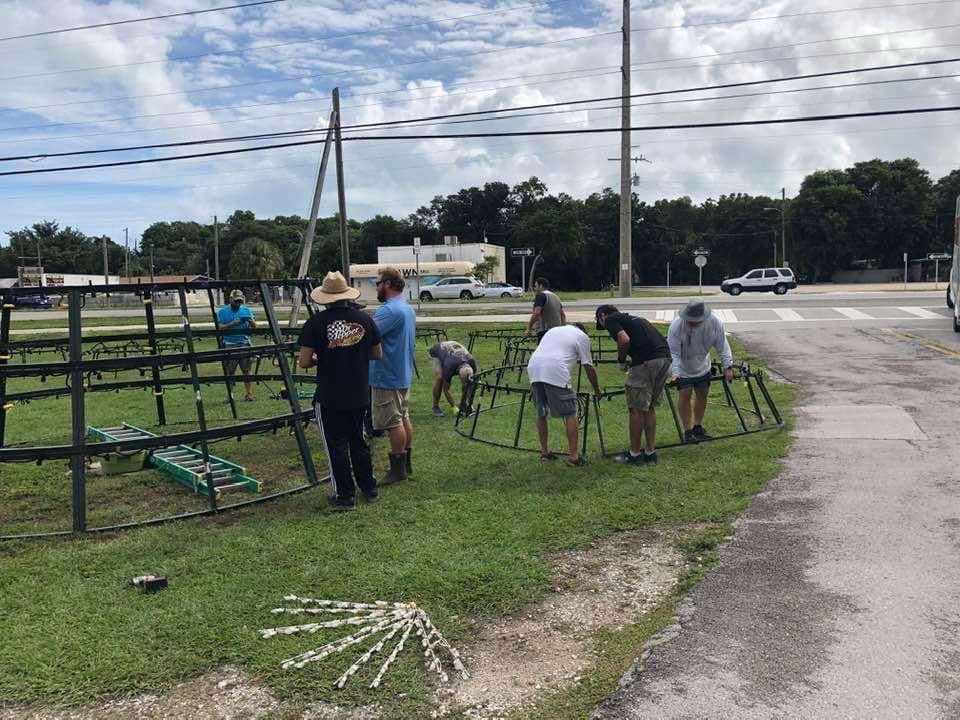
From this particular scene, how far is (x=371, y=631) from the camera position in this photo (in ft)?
13.1

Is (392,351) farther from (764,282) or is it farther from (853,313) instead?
(764,282)

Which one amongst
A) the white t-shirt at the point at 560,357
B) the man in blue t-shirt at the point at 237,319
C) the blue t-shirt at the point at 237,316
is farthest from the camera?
the blue t-shirt at the point at 237,316

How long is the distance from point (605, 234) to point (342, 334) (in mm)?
75309

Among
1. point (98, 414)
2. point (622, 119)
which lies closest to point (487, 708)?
point (98, 414)

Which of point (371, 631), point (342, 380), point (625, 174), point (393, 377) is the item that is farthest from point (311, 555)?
point (625, 174)

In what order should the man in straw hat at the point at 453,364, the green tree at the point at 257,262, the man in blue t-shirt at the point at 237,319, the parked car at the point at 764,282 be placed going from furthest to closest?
1. the green tree at the point at 257,262
2. the parked car at the point at 764,282
3. the man in blue t-shirt at the point at 237,319
4. the man in straw hat at the point at 453,364

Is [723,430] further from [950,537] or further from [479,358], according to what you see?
[479,358]

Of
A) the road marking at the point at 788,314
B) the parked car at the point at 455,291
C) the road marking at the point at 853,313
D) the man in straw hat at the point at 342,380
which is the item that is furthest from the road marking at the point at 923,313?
the parked car at the point at 455,291

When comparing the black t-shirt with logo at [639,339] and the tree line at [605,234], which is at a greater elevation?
the tree line at [605,234]

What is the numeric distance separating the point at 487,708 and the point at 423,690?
320 millimetres

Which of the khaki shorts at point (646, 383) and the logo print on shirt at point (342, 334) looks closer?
the logo print on shirt at point (342, 334)

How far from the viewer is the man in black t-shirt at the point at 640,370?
7.20 metres

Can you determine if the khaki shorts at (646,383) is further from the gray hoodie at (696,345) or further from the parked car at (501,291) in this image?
the parked car at (501,291)

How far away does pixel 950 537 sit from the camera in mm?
5277
